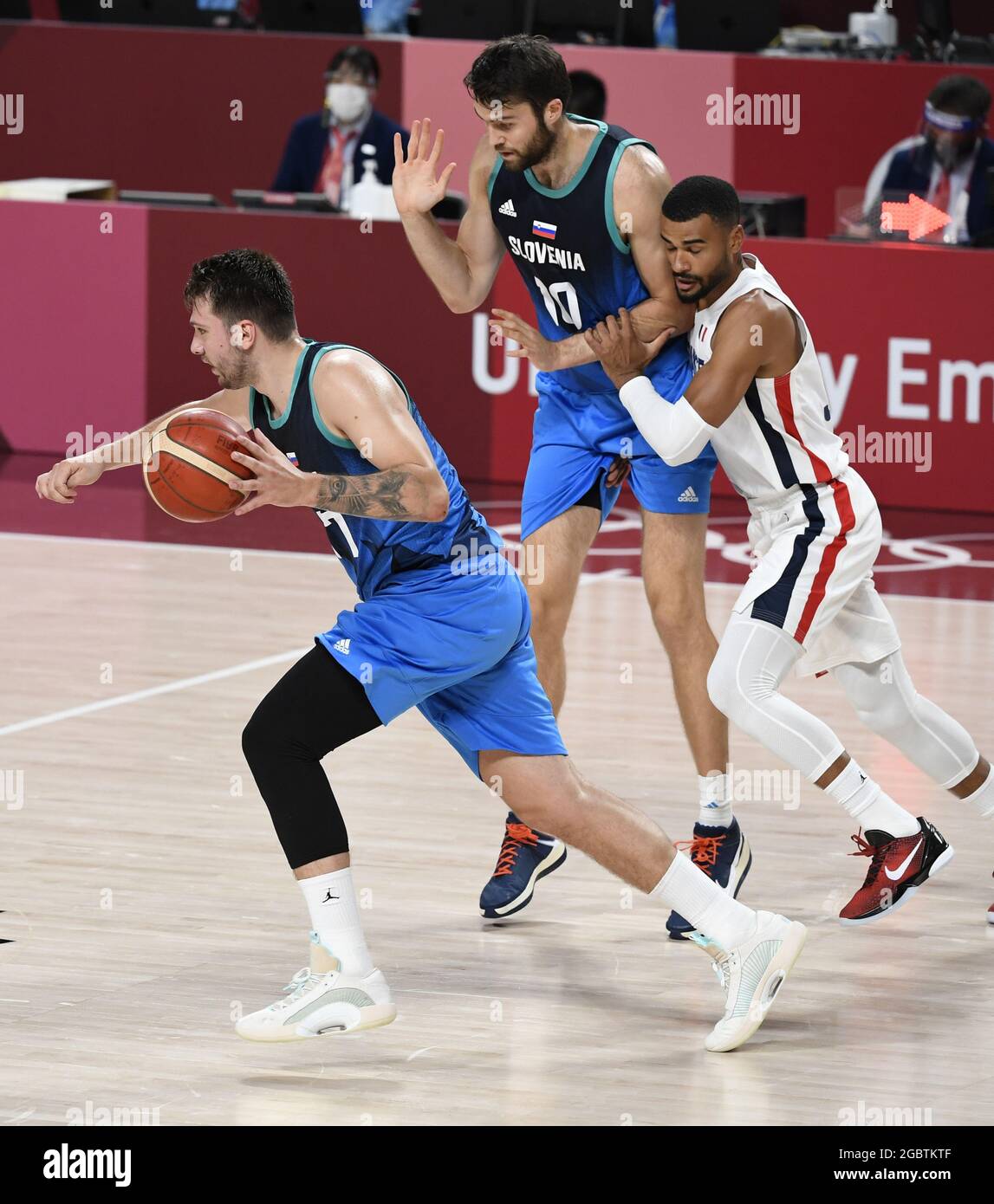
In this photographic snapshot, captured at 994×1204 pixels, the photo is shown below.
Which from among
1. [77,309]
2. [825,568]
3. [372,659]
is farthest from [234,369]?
[77,309]

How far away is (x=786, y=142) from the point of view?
13.8 meters

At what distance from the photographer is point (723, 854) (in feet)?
19.1

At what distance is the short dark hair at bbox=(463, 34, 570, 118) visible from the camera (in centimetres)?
544

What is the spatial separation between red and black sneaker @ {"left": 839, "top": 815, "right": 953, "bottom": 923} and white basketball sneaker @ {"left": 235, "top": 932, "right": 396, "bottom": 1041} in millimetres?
1439

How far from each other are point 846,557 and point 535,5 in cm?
946

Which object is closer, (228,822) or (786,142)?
(228,822)

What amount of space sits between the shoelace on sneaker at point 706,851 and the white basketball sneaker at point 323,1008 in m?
1.30

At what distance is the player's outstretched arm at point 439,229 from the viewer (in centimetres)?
587

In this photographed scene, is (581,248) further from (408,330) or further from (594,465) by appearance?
(408,330)

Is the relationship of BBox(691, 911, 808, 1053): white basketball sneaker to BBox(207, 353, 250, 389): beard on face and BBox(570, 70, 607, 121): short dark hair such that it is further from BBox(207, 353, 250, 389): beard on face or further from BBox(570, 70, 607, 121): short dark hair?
BBox(570, 70, 607, 121): short dark hair

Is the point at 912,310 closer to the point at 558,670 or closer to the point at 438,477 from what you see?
the point at 558,670
